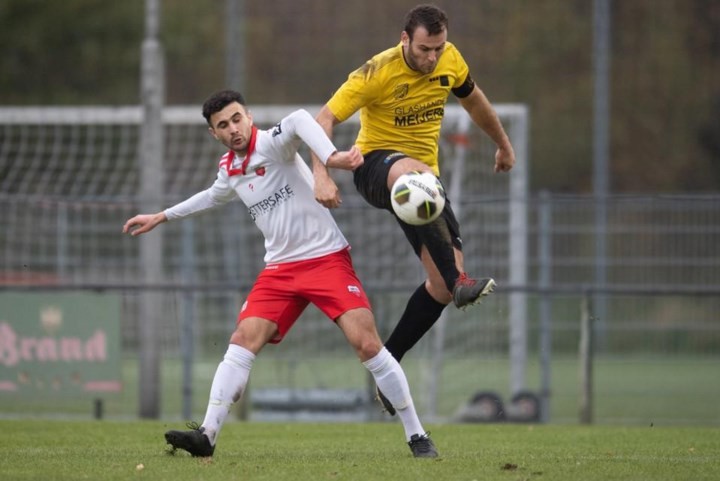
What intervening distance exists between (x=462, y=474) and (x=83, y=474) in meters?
1.87

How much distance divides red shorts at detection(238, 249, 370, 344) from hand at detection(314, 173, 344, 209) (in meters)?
0.53

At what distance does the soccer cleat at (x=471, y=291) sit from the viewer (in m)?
7.36

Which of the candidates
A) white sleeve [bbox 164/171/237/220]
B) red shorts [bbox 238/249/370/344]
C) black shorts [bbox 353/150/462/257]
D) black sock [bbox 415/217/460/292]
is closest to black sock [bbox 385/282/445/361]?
black shorts [bbox 353/150/462/257]

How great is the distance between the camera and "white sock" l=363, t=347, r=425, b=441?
7672 millimetres

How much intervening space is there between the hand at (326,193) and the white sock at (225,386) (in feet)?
3.27

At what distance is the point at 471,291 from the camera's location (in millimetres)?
7395

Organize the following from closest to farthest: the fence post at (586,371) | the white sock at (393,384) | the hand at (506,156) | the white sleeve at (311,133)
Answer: the white sleeve at (311,133) → the white sock at (393,384) → the hand at (506,156) → the fence post at (586,371)

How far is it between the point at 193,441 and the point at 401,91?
7.37ft

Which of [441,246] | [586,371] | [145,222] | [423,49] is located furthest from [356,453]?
[586,371]

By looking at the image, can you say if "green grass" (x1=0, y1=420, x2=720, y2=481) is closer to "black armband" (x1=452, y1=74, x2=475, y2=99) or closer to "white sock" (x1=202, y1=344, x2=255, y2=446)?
"white sock" (x1=202, y1=344, x2=255, y2=446)

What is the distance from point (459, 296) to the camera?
7453mm

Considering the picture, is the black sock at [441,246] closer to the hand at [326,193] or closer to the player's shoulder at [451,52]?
the hand at [326,193]

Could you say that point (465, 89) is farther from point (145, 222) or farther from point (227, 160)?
point (145, 222)

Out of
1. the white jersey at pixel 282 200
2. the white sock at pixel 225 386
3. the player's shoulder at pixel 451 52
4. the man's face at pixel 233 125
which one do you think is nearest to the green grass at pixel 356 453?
the white sock at pixel 225 386
